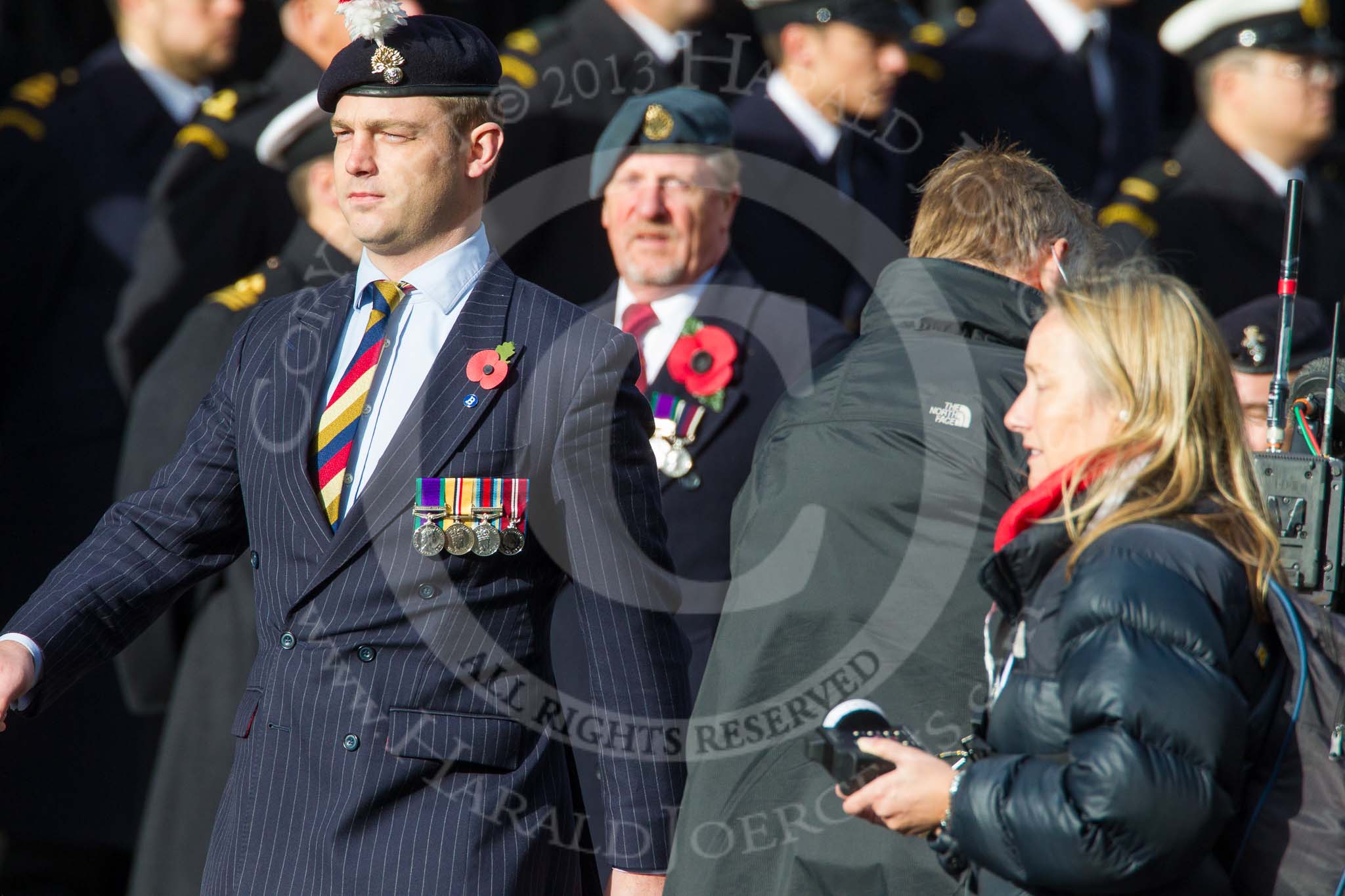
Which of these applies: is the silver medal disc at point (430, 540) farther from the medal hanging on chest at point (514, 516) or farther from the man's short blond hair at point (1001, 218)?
the man's short blond hair at point (1001, 218)

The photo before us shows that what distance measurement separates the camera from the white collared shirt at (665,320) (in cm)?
402

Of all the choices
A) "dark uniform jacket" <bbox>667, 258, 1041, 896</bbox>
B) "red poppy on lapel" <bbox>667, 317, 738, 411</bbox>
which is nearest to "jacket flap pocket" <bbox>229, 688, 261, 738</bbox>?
"dark uniform jacket" <bbox>667, 258, 1041, 896</bbox>

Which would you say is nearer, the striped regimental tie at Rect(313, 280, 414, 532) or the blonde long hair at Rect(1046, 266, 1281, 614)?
the blonde long hair at Rect(1046, 266, 1281, 614)

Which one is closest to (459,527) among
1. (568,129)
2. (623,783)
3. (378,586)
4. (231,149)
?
(378,586)

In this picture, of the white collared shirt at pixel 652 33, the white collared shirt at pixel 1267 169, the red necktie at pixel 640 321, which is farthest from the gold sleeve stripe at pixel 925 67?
the red necktie at pixel 640 321

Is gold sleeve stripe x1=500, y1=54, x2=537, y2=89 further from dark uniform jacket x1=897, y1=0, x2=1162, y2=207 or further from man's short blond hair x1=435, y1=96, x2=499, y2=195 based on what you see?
man's short blond hair x1=435, y1=96, x2=499, y2=195

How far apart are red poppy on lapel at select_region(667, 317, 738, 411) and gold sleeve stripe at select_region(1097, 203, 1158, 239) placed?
1817mm

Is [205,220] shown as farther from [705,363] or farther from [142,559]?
[142,559]

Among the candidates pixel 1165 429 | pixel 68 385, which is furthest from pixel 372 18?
pixel 68 385

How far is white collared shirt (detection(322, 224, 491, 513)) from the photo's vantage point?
2584 millimetres

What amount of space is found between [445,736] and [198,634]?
2.12 m

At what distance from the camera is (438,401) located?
255cm

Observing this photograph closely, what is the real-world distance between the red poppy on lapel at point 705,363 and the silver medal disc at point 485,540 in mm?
1454

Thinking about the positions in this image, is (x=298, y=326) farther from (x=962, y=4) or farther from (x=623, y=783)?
(x=962, y=4)
